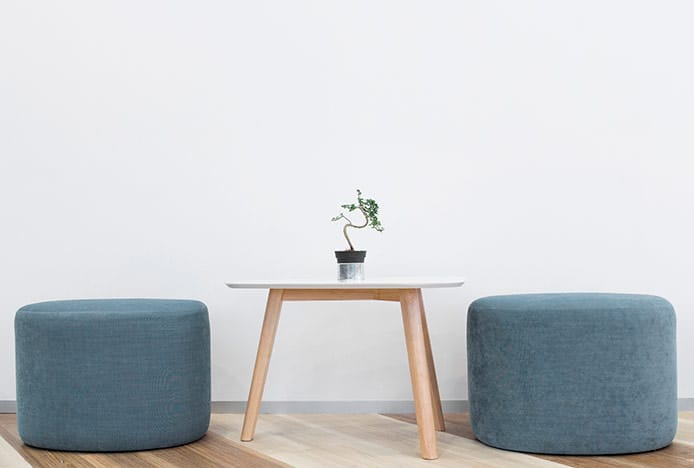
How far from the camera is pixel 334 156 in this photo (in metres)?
3.02

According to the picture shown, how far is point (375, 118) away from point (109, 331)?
1263 millimetres

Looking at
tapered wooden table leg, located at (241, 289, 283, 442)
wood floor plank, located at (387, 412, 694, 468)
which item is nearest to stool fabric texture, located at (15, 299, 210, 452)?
tapered wooden table leg, located at (241, 289, 283, 442)

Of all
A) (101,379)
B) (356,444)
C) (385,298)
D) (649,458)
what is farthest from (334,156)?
A: (649,458)

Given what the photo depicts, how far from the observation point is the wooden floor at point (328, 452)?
2.16m

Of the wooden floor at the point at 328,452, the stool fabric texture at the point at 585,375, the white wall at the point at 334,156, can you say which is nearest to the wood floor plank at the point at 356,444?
the wooden floor at the point at 328,452

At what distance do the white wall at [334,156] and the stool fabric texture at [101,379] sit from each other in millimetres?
636

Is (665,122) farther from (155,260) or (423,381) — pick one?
(155,260)

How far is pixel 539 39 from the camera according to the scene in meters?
3.02

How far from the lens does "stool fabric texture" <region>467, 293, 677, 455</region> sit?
2.19m

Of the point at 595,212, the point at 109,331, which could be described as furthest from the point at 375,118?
the point at 109,331

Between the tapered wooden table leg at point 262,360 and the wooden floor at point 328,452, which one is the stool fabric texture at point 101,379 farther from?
the tapered wooden table leg at point 262,360

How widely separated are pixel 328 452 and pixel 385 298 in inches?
18.4

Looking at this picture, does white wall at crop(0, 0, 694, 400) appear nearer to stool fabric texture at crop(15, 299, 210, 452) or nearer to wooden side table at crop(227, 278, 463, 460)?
wooden side table at crop(227, 278, 463, 460)

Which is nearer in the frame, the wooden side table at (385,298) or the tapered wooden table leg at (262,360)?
the wooden side table at (385,298)
